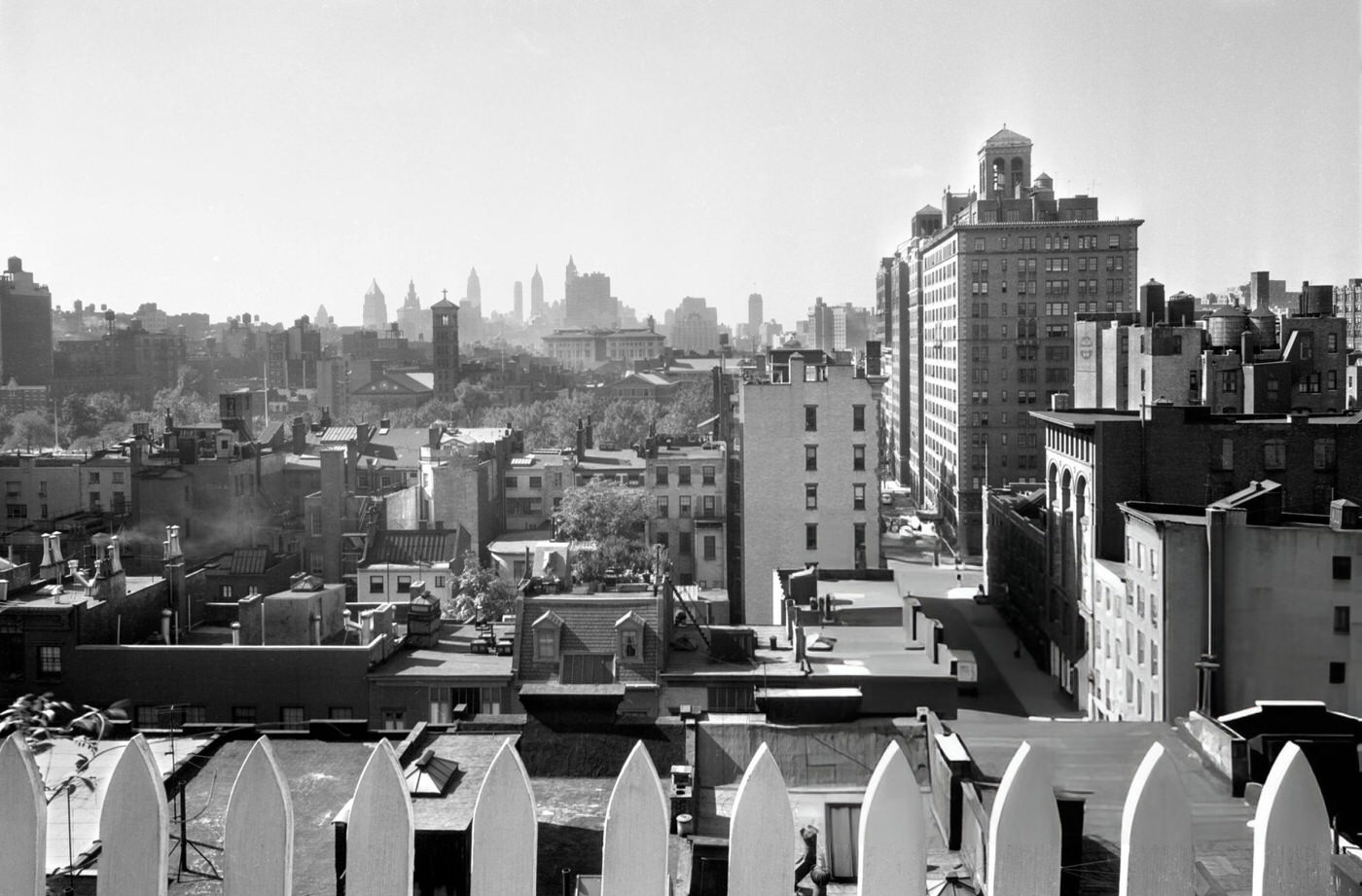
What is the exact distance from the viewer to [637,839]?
3.16m

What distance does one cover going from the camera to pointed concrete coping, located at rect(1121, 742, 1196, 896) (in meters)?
3.06

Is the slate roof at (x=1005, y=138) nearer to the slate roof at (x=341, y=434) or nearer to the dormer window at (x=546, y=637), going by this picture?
the slate roof at (x=341, y=434)

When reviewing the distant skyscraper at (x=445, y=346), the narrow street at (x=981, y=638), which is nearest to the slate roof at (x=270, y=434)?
the narrow street at (x=981, y=638)

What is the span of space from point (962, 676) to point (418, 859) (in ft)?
85.1

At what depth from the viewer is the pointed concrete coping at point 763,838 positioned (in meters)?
3.12

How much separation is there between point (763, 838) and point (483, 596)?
44.7 meters

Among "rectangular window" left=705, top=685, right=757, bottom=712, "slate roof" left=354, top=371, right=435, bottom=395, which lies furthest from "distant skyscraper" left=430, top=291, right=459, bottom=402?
"rectangular window" left=705, top=685, right=757, bottom=712

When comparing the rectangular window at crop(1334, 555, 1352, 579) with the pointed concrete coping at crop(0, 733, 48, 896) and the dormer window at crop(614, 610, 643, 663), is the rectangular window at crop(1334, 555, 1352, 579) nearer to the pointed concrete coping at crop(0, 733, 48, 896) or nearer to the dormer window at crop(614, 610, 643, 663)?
the dormer window at crop(614, 610, 643, 663)

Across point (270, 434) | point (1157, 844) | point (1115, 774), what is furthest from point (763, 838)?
point (270, 434)

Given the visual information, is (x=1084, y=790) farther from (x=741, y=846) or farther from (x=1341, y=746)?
(x=741, y=846)

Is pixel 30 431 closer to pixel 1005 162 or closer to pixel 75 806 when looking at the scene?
pixel 1005 162

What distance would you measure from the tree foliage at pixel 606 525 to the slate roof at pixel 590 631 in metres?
19.5

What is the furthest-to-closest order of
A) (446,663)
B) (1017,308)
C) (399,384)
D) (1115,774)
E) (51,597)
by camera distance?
1. (399,384)
2. (1017,308)
3. (51,597)
4. (446,663)
5. (1115,774)

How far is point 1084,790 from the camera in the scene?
14.1 metres
